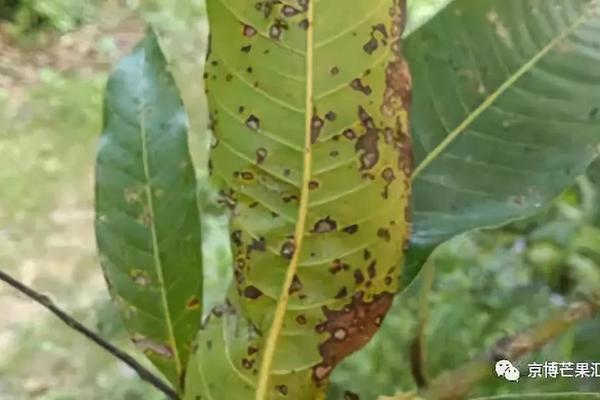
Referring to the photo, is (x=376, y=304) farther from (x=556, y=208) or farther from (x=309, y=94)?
(x=556, y=208)

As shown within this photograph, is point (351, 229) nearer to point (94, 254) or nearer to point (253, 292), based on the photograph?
point (253, 292)

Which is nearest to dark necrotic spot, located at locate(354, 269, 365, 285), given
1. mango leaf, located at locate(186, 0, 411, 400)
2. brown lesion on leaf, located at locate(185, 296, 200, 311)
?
mango leaf, located at locate(186, 0, 411, 400)

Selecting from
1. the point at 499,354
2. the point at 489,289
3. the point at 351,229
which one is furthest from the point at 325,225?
the point at 489,289

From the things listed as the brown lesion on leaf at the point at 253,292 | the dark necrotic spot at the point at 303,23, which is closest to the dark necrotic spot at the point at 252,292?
the brown lesion on leaf at the point at 253,292

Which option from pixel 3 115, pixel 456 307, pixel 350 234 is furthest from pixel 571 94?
pixel 3 115

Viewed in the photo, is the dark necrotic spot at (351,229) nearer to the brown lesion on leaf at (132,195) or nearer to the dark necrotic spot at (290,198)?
the dark necrotic spot at (290,198)

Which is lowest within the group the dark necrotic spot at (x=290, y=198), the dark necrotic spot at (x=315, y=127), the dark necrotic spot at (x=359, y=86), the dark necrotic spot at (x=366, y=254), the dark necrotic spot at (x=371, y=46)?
the dark necrotic spot at (x=366, y=254)
